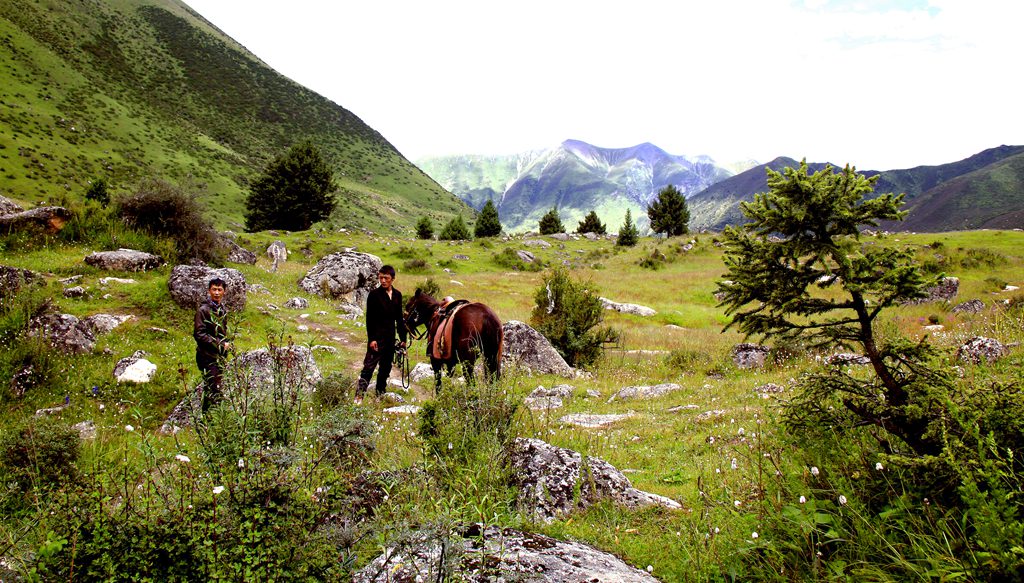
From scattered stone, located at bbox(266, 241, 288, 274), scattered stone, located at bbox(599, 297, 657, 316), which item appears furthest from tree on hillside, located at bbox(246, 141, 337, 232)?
scattered stone, located at bbox(599, 297, 657, 316)

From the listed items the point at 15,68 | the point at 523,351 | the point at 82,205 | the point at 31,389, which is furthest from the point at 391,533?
the point at 15,68

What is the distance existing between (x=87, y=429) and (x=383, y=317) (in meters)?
5.19

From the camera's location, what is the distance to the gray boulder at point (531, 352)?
15305mm

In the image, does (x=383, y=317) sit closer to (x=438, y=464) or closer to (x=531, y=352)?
(x=438, y=464)

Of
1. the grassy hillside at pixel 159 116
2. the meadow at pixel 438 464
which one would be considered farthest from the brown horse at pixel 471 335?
the grassy hillside at pixel 159 116

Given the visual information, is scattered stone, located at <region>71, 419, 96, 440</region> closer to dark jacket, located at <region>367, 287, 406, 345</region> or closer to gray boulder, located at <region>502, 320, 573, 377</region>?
dark jacket, located at <region>367, 287, 406, 345</region>

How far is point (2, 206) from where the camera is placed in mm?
16016

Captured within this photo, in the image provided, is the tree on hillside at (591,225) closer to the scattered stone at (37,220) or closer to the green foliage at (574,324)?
the green foliage at (574,324)

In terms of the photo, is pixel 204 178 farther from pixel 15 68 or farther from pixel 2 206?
pixel 2 206

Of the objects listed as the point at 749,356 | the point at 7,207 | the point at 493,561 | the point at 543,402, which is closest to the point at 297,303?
the point at 7,207

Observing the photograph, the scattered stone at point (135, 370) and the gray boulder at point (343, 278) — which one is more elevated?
the gray boulder at point (343, 278)

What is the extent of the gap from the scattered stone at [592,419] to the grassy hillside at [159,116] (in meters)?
56.7

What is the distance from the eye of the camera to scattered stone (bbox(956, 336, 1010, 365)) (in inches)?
339

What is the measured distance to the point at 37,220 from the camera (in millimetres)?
14844
